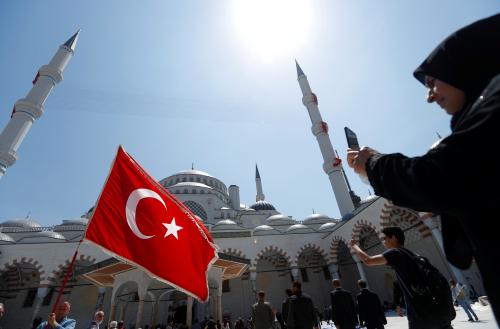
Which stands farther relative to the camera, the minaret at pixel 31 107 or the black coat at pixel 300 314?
the minaret at pixel 31 107

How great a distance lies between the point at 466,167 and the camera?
2.28 feet

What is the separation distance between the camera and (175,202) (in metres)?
3.64

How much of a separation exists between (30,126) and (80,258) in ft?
27.3

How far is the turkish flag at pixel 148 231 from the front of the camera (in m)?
2.77

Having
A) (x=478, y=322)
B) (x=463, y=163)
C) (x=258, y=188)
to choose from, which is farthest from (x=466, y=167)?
(x=258, y=188)

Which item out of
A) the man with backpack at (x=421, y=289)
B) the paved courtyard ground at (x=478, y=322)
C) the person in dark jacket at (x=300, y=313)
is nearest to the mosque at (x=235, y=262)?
the paved courtyard ground at (x=478, y=322)

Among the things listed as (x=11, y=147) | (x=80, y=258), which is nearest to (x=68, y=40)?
(x=11, y=147)

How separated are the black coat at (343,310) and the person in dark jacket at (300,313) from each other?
381 mm

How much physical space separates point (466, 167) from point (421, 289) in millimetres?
1779

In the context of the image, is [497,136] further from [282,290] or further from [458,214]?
[282,290]

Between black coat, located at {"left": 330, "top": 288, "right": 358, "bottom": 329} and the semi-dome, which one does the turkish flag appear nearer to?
black coat, located at {"left": 330, "top": 288, "right": 358, "bottom": 329}

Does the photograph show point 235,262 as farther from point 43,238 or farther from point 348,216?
point 43,238

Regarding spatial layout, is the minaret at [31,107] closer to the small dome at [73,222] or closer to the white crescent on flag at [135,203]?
the small dome at [73,222]

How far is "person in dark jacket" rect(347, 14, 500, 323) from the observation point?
691 mm
